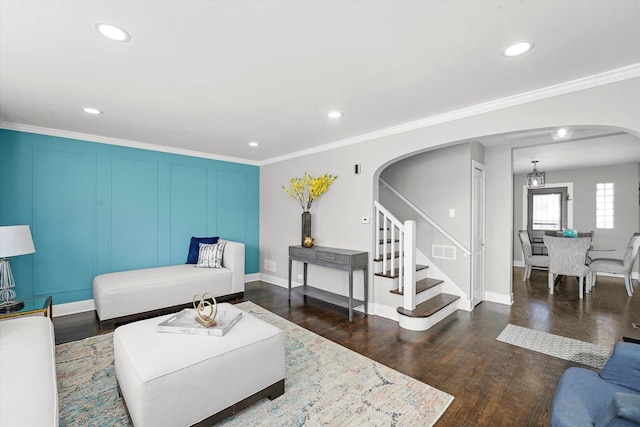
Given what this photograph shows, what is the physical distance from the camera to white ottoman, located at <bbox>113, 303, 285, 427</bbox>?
1.61 meters

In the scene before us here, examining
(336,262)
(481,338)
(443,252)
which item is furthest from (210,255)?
(481,338)

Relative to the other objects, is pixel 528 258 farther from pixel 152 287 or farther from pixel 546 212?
pixel 152 287

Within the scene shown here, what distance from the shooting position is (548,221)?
Result: 7871 millimetres

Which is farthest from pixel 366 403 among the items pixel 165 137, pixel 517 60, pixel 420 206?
pixel 165 137

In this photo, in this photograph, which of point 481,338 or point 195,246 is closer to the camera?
point 481,338

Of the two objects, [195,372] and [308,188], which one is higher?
[308,188]

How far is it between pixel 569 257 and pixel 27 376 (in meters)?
6.72

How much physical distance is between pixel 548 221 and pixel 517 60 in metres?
7.62

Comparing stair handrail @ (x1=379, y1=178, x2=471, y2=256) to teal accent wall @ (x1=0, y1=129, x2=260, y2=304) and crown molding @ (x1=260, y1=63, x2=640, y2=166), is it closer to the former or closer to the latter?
crown molding @ (x1=260, y1=63, x2=640, y2=166)

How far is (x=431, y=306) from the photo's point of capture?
372 centimetres

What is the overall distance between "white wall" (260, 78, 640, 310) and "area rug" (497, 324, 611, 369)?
4.04ft

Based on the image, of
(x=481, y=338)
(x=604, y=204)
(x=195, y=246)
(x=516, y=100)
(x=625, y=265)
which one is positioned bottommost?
(x=481, y=338)

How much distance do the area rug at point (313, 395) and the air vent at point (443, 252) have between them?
2.31 metres

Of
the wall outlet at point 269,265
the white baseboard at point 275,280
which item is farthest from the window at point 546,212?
the wall outlet at point 269,265
